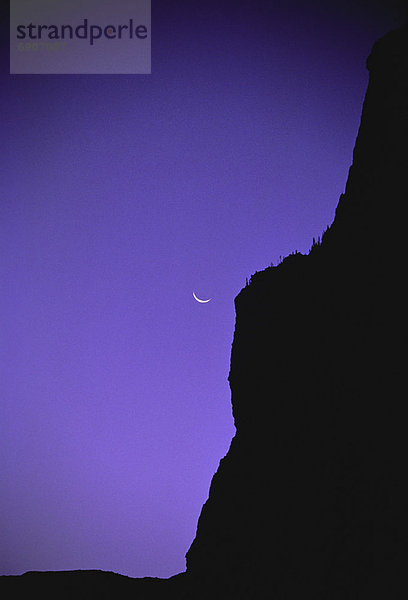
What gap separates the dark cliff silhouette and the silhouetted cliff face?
0.05ft

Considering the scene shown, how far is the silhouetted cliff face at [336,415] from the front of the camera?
16.7 feet

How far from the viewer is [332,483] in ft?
18.7

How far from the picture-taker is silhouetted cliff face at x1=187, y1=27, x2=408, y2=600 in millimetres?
5098

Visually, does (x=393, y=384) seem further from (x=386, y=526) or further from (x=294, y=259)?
(x=294, y=259)

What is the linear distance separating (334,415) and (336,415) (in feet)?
0.13

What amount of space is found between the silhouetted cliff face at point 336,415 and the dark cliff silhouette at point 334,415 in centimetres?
2

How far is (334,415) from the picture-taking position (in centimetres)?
591

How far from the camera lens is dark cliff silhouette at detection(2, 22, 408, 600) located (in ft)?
16.8

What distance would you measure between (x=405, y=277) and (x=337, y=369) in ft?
4.71

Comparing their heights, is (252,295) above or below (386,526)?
above

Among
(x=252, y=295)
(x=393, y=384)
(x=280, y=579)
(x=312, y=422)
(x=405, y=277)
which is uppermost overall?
(x=252, y=295)

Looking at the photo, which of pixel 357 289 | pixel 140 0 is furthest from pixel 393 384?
pixel 140 0

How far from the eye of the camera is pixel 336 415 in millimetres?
5871

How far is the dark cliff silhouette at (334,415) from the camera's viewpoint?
5105 millimetres
